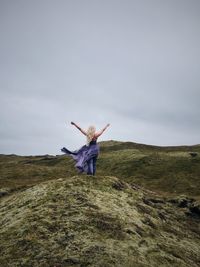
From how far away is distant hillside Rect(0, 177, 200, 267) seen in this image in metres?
14.2

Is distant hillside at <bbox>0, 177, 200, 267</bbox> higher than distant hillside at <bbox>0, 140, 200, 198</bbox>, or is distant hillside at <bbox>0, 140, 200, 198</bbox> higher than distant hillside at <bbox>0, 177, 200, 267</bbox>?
distant hillside at <bbox>0, 140, 200, 198</bbox>

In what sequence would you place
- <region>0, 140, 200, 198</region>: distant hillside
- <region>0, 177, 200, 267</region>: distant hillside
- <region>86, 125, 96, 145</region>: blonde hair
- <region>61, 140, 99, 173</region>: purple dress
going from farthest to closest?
<region>0, 140, 200, 198</region>: distant hillside < <region>61, 140, 99, 173</region>: purple dress < <region>86, 125, 96, 145</region>: blonde hair < <region>0, 177, 200, 267</region>: distant hillside

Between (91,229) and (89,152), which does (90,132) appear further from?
(91,229)

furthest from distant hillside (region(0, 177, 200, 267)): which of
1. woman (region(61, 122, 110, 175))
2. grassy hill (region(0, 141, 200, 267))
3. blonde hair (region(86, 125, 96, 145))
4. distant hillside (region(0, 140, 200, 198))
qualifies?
distant hillside (region(0, 140, 200, 198))

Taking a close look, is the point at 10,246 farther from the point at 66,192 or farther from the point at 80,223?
the point at 66,192

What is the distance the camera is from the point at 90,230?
16.1 meters

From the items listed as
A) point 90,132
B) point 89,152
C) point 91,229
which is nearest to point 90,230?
point 91,229

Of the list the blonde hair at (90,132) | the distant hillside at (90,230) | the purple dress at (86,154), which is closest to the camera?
the distant hillside at (90,230)

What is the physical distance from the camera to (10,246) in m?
15.1

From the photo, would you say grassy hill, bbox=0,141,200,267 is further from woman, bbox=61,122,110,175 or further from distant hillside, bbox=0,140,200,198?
distant hillside, bbox=0,140,200,198

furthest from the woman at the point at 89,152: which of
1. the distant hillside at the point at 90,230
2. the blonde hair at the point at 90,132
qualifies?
the distant hillside at the point at 90,230

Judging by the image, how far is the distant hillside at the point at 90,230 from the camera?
14242mm

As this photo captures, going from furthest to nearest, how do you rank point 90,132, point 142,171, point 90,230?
point 142,171 < point 90,132 < point 90,230

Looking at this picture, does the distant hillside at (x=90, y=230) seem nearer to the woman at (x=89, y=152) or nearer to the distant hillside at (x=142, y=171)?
the woman at (x=89, y=152)
